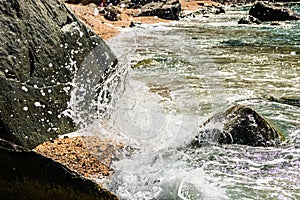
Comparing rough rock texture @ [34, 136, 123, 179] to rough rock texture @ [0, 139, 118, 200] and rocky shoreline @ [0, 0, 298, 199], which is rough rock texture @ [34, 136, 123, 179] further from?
rough rock texture @ [0, 139, 118, 200]

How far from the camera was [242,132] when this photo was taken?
577 cm

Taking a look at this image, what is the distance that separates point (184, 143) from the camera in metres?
5.61

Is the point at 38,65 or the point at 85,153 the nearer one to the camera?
the point at 85,153

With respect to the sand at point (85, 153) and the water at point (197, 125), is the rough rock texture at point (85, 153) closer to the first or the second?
the sand at point (85, 153)

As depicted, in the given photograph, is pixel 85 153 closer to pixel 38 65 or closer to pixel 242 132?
pixel 38 65

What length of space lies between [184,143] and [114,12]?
1911 centimetres

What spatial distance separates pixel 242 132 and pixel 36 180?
3802mm

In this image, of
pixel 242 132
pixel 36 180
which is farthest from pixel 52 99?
pixel 36 180

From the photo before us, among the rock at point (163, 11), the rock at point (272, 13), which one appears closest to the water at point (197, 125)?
the rock at point (272, 13)

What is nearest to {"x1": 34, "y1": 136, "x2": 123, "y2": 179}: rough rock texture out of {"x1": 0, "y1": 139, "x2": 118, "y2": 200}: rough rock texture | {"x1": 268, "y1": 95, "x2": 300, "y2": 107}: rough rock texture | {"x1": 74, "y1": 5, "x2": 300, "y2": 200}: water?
{"x1": 74, "y1": 5, "x2": 300, "y2": 200}: water

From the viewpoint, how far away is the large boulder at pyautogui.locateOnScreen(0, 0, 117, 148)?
457 centimetres

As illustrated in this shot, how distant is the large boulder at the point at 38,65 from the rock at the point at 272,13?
74.1 feet

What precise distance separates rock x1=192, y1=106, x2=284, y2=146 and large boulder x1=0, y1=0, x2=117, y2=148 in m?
1.73

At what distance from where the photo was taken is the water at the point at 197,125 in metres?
4.45
